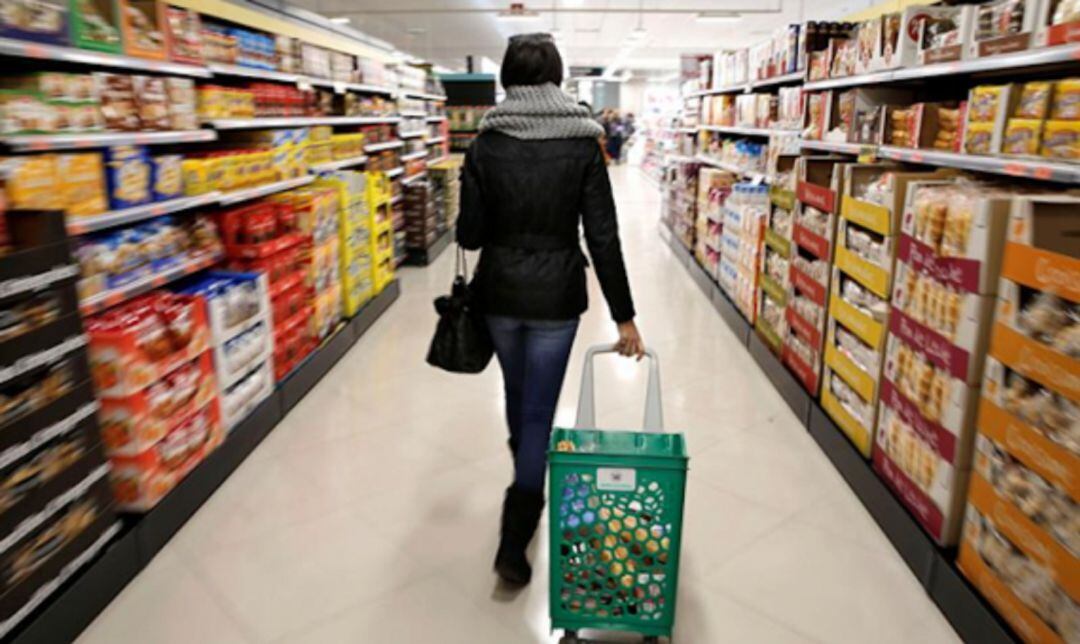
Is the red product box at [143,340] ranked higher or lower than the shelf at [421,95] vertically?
lower

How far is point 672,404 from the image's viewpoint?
169 inches

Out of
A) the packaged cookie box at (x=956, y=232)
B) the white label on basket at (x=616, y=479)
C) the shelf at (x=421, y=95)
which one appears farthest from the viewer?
the shelf at (x=421, y=95)

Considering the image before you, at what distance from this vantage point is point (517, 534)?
2.56m

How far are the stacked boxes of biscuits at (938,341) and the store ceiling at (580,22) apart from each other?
1131 centimetres

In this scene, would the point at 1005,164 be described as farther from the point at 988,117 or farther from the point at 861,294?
the point at 861,294

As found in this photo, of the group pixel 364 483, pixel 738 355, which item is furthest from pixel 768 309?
pixel 364 483

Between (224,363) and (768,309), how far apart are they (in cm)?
→ 333

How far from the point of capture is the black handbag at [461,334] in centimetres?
256

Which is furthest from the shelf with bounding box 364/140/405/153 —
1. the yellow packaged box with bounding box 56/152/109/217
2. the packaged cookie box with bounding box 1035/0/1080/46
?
the packaged cookie box with bounding box 1035/0/1080/46

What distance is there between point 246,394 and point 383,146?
14.0 feet

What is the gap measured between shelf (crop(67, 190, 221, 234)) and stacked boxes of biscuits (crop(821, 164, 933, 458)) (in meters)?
3.03

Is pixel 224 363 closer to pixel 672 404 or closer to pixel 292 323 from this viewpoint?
pixel 292 323

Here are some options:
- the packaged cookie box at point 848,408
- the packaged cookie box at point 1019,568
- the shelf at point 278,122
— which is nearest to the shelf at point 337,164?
the shelf at point 278,122

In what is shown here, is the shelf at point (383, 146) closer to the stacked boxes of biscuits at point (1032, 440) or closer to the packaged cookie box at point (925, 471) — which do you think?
the packaged cookie box at point (925, 471)
